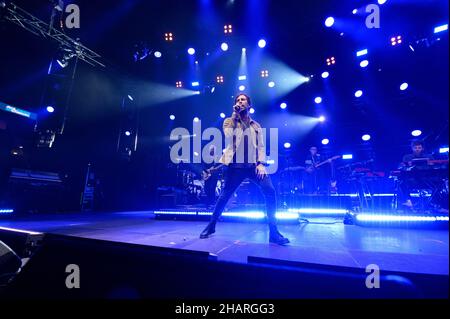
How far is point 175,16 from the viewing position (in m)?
7.52

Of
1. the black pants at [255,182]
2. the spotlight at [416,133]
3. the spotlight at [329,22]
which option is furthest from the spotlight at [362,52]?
the black pants at [255,182]

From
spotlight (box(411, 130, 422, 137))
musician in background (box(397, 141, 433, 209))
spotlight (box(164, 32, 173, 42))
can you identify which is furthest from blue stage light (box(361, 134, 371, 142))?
spotlight (box(164, 32, 173, 42))

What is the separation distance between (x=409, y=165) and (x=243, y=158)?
4164mm

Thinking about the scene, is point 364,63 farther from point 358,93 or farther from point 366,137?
point 366,137

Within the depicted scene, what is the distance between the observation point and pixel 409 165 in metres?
4.61

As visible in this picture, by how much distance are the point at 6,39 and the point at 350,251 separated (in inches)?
423

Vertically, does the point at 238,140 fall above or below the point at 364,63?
below

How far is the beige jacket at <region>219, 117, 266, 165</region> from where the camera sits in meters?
2.74

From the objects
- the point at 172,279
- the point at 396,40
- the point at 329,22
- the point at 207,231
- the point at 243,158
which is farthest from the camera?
the point at 329,22

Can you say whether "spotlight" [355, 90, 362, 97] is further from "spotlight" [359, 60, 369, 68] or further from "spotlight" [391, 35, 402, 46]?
"spotlight" [391, 35, 402, 46]

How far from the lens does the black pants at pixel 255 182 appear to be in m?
2.58

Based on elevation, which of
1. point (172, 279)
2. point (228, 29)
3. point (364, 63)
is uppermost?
point (228, 29)

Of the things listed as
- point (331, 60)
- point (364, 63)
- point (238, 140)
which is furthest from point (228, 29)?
point (238, 140)
